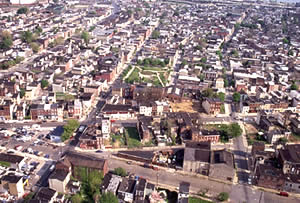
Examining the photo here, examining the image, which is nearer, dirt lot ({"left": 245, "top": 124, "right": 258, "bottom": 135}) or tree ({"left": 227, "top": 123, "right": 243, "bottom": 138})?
tree ({"left": 227, "top": 123, "right": 243, "bottom": 138})

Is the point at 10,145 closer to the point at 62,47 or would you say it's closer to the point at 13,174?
the point at 13,174

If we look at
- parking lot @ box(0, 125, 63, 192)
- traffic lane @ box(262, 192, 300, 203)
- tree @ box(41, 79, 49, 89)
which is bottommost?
traffic lane @ box(262, 192, 300, 203)

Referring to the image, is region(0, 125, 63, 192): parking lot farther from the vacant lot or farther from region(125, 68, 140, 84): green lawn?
the vacant lot

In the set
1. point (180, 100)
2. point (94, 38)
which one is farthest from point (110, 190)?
point (94, 38)

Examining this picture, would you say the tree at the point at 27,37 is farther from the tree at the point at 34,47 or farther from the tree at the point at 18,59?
the tree at the point at 18,59

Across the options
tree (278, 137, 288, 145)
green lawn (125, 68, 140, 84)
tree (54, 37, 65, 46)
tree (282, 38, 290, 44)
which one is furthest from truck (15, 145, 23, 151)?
tree (282, 38, 290, 44)

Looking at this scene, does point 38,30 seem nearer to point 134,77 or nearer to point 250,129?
point 134,77

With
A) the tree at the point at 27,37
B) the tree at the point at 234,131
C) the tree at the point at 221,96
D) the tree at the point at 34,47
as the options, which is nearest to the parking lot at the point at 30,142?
the tree at the point at 234,131

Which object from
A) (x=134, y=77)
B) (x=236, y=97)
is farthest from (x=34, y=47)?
(x=236, y=97)
